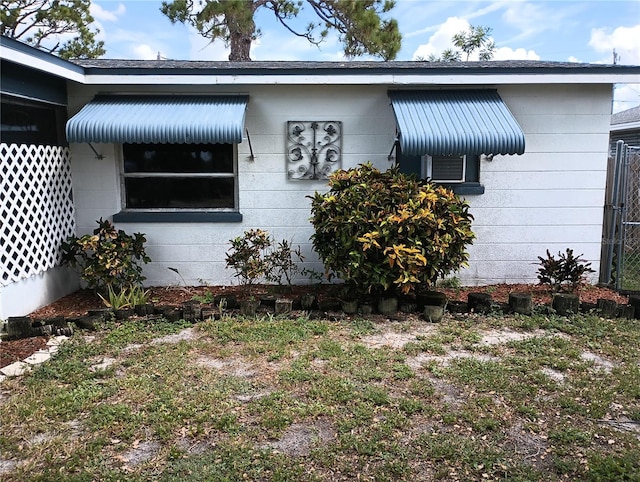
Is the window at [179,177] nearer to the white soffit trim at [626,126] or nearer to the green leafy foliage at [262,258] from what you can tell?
the green leafy foliage at [262,258]

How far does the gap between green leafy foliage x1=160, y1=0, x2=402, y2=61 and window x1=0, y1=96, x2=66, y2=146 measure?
28.4 feet

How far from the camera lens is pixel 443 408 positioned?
11.4 feet

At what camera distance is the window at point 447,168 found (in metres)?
6.54

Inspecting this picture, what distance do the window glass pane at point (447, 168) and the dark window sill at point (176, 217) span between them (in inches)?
102

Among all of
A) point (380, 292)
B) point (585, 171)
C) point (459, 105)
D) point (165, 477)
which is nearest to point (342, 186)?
point (380, 292)

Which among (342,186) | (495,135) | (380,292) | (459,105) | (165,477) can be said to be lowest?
(165,477)

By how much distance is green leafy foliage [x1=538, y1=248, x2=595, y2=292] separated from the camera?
612cm

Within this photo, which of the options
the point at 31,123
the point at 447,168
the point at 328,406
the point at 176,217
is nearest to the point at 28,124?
the point at 31,123

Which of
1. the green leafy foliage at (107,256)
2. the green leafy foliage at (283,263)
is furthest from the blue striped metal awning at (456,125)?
the green leafy foliage at (107,256)

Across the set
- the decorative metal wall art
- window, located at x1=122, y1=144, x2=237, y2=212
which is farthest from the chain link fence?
window, located at x1=122, y1=144, x2=237, y2=212

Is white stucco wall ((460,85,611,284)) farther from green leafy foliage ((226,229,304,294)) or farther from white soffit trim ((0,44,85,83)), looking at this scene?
white soffit trim ((0,44,85,83))

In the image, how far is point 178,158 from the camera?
6.55m

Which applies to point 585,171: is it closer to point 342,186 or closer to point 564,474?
point 342,186

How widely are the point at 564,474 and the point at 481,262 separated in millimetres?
4135
